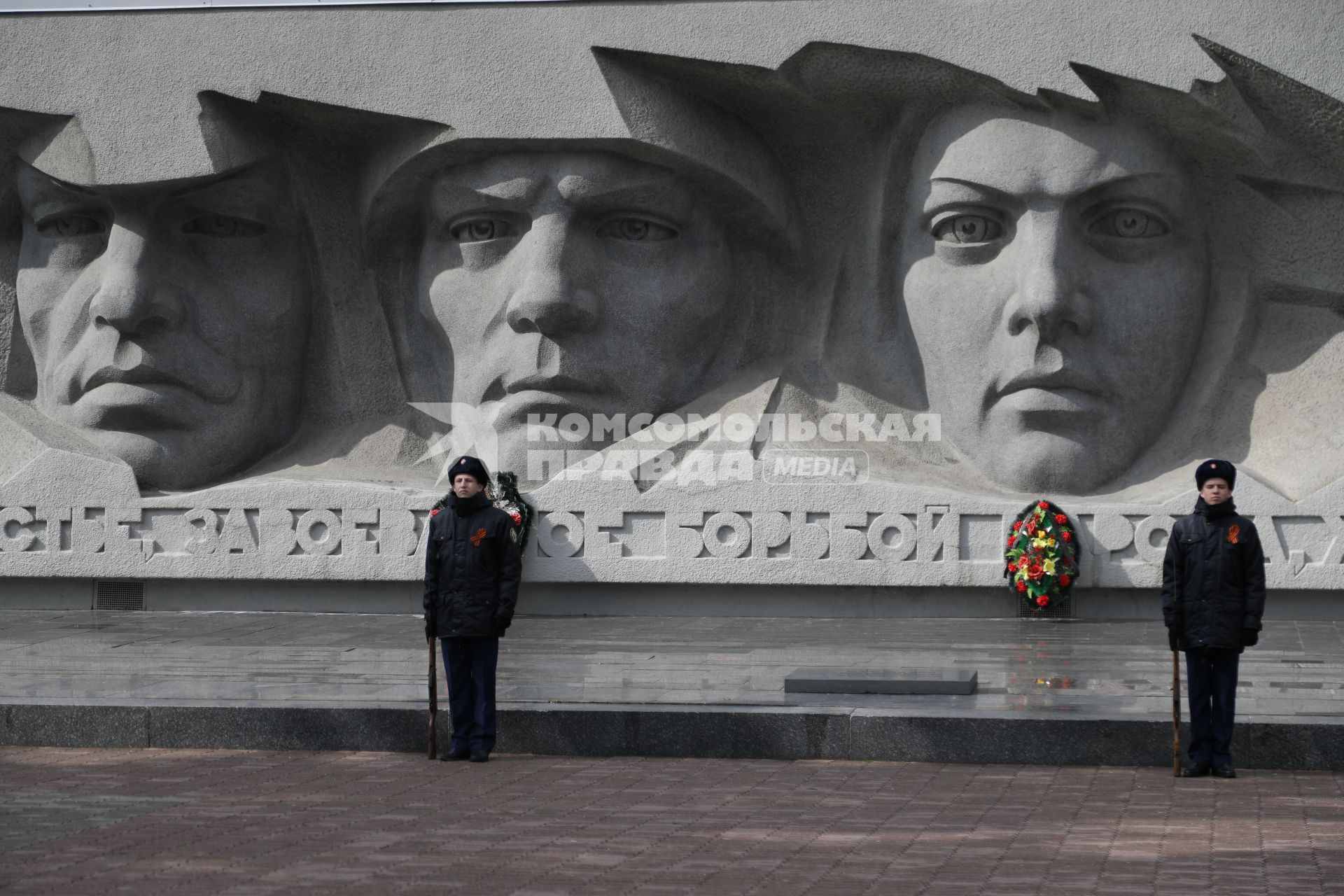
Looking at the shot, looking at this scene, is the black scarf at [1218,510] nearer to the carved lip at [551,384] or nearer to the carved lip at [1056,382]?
the carved lip at [1056,382]

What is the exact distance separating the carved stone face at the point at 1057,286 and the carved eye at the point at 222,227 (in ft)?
19.2

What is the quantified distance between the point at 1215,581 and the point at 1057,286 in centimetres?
658

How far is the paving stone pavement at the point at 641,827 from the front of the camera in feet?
17.5

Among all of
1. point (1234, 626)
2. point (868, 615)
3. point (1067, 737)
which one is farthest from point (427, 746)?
point (868, 615)

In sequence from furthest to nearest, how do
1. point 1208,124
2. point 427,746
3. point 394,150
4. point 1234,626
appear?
point 394,150
point 1208,124
point 427,746
point 1234,626

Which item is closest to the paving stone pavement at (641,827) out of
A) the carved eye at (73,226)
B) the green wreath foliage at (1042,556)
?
the green wreath foliage at (1042,556)

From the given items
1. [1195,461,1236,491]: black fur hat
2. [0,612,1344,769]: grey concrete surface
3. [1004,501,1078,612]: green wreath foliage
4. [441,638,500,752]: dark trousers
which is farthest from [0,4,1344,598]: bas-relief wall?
[441,638,500,752]: dark trousers

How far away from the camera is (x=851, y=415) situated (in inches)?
597

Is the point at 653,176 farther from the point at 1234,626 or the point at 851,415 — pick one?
the point at 1234,626

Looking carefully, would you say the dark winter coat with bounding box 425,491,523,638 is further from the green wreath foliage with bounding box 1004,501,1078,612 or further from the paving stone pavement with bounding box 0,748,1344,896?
the green wreath foliage with bounding box 1004,501,1078,612

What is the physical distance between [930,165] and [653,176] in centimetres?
230

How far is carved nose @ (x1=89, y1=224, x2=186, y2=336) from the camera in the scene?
15.0 meters

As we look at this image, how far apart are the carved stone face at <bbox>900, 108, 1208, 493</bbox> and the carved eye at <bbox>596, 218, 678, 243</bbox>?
2.17m

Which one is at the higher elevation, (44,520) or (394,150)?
(394,150)
